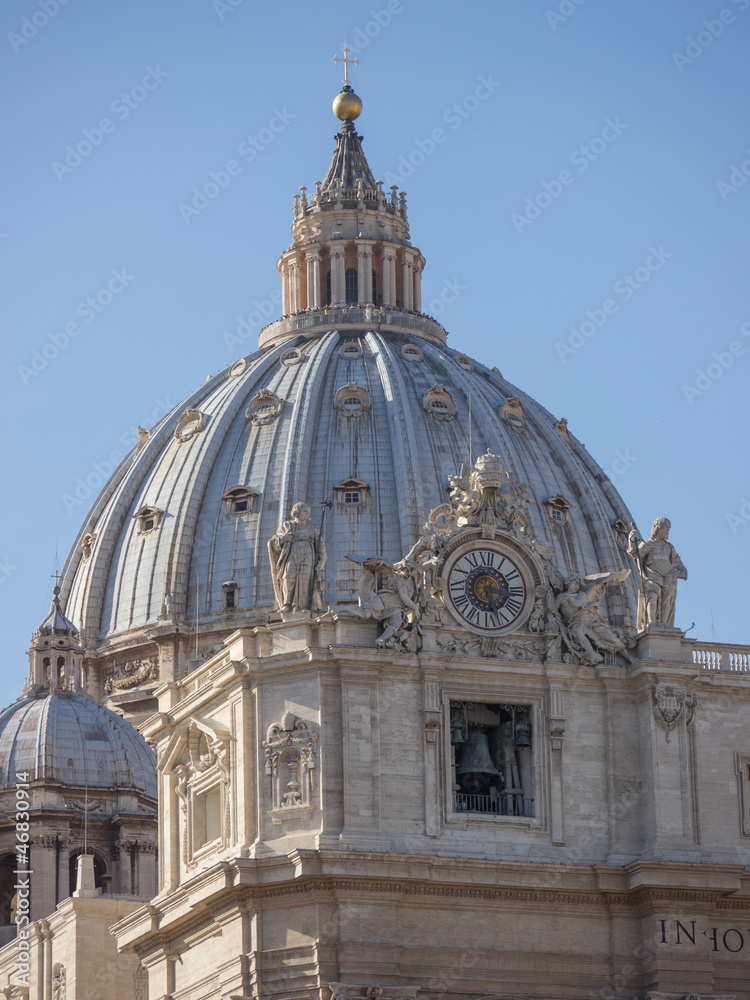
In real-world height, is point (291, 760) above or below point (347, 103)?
below

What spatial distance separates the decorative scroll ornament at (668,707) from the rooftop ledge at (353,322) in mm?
71383

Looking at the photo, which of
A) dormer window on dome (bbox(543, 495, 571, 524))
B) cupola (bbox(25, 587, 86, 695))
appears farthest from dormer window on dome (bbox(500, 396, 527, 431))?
cupola (bbox(25, 587, 86, 695))

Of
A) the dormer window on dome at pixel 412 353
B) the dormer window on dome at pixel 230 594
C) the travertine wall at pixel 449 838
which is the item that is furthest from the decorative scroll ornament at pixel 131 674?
the travertine wall at pixel 449 838

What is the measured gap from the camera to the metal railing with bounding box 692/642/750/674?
76.6 m

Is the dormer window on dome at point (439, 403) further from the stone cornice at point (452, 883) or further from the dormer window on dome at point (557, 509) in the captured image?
the stone cornice at point (452, 883)

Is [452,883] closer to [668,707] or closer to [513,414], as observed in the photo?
[668,707]

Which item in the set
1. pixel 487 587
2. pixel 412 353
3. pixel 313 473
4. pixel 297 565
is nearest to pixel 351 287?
pixel 412 353

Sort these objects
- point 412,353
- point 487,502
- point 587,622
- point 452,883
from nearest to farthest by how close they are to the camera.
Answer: point 452,883 < point 587,622 < point 487,502 < point 412,353

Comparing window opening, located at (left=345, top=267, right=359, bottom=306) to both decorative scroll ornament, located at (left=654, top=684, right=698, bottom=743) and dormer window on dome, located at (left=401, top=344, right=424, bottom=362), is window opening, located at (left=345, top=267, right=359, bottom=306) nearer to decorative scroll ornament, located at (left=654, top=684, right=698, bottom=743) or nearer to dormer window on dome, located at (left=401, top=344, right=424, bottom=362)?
dormer window on dome, located at (left=401, top=344, right=424, bottom=362)

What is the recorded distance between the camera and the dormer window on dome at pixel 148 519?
445 feet

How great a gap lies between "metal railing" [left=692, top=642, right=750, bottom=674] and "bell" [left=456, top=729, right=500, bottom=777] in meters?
6.61

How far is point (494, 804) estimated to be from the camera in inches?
2901

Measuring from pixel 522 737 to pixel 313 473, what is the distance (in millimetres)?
60176

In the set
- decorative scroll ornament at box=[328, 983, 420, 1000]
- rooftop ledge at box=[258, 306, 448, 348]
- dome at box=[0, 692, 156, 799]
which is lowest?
decorative scroll ornament at box=[328, 983, 420, 1000]
